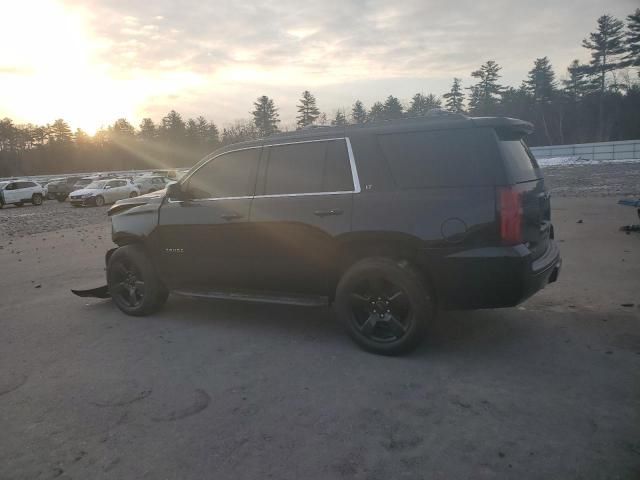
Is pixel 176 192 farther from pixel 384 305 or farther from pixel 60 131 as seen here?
pixel 60 131

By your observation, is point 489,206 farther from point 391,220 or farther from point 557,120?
point 557,120

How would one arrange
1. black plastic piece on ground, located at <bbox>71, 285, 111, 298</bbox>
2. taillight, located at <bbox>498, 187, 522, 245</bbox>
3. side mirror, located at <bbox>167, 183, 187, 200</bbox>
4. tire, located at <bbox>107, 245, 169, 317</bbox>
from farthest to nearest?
black plastic piece on ground, located at <bbox>71, 285, 111, 298</bbox>, tire, located at <bbox>107, 245, 169, 317</bbox>, side mirror, located at <bbox>167, 183, 187, 200</bbox>, taillight, located at <bbox>498, 187, 522, 245</bbox>

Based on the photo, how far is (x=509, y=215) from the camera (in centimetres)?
366

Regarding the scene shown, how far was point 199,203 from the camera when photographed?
5094 millimetres

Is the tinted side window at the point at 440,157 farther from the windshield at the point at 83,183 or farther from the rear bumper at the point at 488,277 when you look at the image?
the windshield at the point at 83,183

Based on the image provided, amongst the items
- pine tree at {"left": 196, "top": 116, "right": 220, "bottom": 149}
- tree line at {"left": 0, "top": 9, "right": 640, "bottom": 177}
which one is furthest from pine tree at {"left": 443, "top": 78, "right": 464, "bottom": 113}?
pine tree at {"left": 196, "top": 116, "right": 220, "bottom": 149}

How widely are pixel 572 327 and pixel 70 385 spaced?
4521 millimetres

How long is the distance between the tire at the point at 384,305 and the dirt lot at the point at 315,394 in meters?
0.17

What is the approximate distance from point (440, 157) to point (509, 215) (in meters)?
0.72

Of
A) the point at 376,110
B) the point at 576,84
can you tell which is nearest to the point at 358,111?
the point at 376,110

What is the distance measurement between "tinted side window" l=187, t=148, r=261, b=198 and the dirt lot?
1445mm

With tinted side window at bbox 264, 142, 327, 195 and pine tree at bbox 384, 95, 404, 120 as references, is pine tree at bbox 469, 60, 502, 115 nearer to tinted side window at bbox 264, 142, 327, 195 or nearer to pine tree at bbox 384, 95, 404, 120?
pine tree at bbox 384, 95, 404, 120

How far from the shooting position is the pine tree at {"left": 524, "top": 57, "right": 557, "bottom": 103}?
216 ft

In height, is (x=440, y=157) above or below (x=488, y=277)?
above
